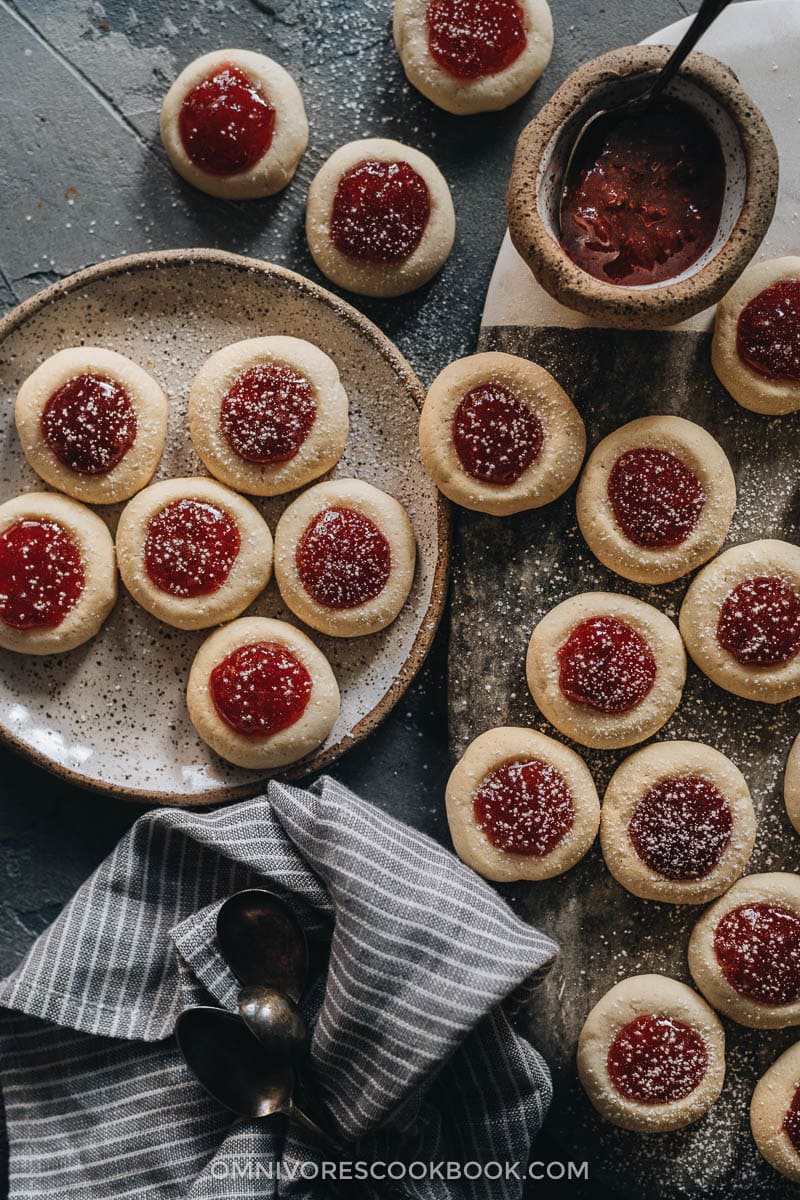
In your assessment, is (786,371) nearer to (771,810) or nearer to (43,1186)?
(771,810)

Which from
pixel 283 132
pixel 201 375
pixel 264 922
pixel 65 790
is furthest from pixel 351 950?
pixel 283 132

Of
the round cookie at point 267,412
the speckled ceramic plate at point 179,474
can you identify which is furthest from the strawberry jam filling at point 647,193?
the round cookie at point 267,412

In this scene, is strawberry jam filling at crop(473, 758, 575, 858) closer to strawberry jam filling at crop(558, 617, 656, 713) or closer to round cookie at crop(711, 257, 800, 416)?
strawberry jam filling at crop(558, 617, 656, 713)

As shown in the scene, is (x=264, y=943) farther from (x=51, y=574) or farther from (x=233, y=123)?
(x=233, y=123)

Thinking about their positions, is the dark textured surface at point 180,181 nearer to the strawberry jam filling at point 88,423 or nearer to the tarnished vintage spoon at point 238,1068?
the strawberry jam filling at point 88,423

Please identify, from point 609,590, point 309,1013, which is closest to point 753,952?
point 609,590

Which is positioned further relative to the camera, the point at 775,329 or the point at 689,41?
the point at 775,329
